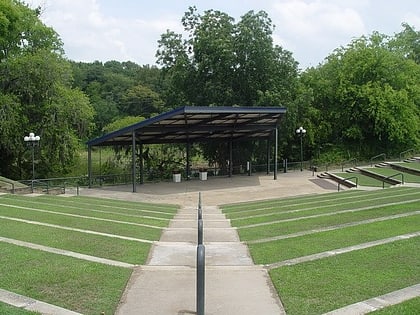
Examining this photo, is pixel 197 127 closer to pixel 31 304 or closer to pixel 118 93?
pixel 31 304

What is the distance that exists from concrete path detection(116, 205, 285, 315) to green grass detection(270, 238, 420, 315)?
26 cm

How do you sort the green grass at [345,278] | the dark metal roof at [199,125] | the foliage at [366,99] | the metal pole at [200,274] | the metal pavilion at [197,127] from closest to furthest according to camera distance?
the metal pole at [200,274], the green grass at [345,278], the dark metal roof at [199,125], the metal pavilion at [197,127], the foliage at [366,99]

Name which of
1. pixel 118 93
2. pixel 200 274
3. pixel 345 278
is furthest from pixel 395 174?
pixel 118 93

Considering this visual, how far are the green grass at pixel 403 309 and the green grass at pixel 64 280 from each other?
133 inches

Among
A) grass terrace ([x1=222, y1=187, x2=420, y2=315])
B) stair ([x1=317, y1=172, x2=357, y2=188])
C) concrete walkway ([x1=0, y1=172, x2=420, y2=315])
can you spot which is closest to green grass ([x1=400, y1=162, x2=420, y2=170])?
stair ([x1=317, y1=172, x2=357, y2=188])

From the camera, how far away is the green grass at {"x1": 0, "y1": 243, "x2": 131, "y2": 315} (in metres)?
6.30

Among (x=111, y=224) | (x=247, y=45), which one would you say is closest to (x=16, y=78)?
(x=247, y=45)

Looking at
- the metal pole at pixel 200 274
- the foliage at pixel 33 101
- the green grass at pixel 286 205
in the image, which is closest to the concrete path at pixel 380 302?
the metal pole at pixel 200 274

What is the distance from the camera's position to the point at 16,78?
34594mm

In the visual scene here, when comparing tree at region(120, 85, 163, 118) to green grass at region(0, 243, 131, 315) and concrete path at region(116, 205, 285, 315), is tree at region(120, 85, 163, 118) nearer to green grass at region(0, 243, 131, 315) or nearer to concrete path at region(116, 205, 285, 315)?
concrete path at region(116, 205, 285, 315)

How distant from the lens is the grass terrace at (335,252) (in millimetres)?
6586


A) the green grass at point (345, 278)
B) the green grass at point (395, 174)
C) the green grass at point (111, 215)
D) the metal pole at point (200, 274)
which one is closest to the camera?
the metal pole at point (200, 274)

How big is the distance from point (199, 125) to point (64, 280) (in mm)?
24208

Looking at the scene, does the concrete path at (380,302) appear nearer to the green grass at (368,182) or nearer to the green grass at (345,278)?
the green grass at (345,278)
